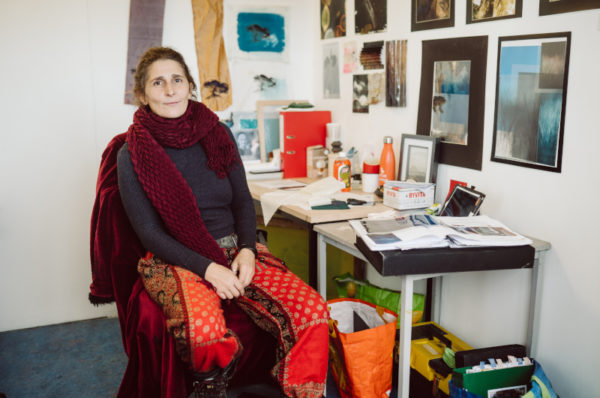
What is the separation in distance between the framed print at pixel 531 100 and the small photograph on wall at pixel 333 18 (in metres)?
1.15

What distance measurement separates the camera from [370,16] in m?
2.66

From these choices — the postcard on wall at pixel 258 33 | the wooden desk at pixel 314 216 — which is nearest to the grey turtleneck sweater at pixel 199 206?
the wooden desk at pixel 314 216

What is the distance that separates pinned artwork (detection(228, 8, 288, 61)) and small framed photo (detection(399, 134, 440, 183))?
1.15m

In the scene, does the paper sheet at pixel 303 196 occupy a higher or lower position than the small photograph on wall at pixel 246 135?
lower

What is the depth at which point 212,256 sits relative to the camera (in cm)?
182

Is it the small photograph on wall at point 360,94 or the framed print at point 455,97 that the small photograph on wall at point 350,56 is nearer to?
the small photograph on wall at point 360,94

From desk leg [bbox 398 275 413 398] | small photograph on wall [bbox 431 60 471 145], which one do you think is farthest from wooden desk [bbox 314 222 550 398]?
small photograph on wall [bbox 431 60 471 145]

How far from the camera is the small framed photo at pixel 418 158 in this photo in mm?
2270

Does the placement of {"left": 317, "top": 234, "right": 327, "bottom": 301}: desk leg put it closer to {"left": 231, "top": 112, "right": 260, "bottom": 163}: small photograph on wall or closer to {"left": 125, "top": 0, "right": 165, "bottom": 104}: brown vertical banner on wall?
{"left": 231, "top": 112, "right": 260, "bottom": 163}: small photograph on wall

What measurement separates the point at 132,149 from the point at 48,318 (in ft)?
5.22

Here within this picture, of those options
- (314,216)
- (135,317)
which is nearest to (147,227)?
(135,317)

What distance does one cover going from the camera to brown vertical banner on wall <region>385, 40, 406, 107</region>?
2.47 m

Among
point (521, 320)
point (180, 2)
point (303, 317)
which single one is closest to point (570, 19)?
point (521, 320)

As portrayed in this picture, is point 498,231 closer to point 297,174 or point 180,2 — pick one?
point 297,174
